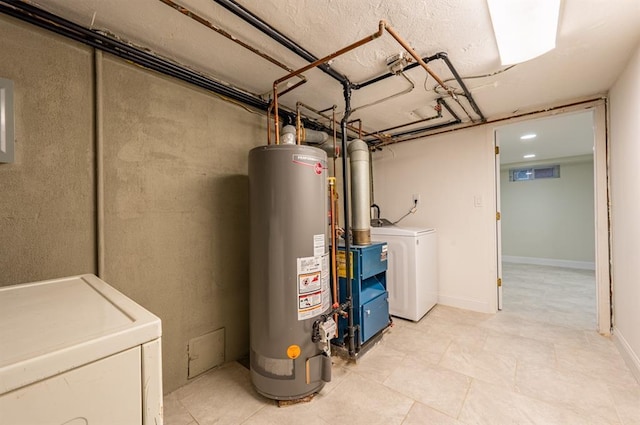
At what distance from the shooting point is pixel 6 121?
1177mm

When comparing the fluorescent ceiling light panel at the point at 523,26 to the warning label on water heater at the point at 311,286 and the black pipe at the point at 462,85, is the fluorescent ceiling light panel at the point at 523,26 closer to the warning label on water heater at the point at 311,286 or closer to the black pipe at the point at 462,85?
the black pipe at the point at 462,85

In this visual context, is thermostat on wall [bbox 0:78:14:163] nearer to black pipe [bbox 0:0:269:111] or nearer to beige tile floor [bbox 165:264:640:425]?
black pipe [bbox 0:0:269:111]

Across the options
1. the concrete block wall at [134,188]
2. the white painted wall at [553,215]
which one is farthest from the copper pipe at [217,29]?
the white painted wall at [553,215]

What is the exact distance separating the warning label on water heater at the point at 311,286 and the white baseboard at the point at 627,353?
2.10 m

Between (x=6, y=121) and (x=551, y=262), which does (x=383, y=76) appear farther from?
(x=551, y=262)

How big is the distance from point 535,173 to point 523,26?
219 inches

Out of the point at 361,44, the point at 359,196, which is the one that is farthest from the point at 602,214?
the point at 361,44

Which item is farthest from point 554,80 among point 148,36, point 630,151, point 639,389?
point 148,36

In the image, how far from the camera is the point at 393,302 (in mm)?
2783

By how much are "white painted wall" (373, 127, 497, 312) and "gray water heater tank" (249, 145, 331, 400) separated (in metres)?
2.16

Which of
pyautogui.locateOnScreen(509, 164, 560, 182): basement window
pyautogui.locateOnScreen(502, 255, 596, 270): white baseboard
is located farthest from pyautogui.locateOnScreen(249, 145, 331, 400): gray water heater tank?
pyautogui.locateOnScreen(509, 164, 560, 182): basement window

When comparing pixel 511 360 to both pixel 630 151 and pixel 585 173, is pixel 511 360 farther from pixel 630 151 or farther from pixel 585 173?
pixel 585 173

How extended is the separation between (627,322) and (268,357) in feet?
8.67

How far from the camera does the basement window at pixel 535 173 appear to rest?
5.40m
